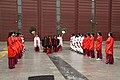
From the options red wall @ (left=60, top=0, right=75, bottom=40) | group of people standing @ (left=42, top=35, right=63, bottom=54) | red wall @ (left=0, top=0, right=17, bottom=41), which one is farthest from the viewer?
red wall @ (left=60, top=0, right=75, bottom=40)

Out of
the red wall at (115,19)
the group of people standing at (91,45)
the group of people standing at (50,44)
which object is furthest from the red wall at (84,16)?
the group of people standing at (50,44)

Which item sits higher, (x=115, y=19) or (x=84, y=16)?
(x=84, y=16)

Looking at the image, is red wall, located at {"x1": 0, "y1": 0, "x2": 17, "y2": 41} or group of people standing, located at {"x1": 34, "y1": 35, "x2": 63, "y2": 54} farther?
red wall, located at {"x1": 0, "y1": 0, "x2": 17, "y2": 41}

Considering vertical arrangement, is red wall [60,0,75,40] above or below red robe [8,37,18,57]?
above

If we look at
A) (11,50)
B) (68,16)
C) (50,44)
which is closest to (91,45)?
(50,44)

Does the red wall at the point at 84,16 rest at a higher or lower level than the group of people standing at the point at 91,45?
higher

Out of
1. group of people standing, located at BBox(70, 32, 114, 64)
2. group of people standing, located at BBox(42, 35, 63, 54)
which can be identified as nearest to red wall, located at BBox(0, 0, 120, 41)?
group of people standing, located at BBox(42, 35, 63, 54)

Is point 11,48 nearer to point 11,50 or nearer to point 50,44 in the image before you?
point 11,50

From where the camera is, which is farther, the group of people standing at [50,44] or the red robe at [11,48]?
the group of people standing at [50,44]

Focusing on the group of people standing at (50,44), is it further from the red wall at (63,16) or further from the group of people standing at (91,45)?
the red wall at (63,16)

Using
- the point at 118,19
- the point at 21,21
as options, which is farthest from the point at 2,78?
the point at 118,19

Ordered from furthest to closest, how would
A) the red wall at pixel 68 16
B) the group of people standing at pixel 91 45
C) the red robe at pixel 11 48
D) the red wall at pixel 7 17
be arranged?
1. the red wall at pixel 68 16
2. the red wall at pixel 7 17
3. the group of people standing at pixel 91 45
4. the red robe at pixel 11 48

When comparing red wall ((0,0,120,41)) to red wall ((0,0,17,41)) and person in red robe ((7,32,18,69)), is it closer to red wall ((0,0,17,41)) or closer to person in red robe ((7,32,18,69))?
red wall ((0,0,17,41))

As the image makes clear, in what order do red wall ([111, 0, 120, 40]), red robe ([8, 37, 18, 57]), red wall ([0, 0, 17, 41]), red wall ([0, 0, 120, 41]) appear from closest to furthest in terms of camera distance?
1. red robe ([8, 37, 18, 57])
2. red wall ([0, 0, 17, 41])
3. red wall ([0, 0, 120, 41])
4. red wall ([111, 0, 120, 40])
